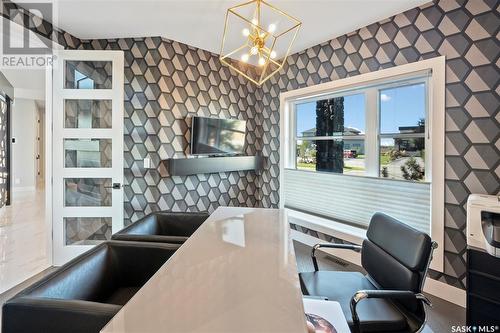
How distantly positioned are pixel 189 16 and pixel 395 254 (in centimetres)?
290

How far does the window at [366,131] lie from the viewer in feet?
9.16

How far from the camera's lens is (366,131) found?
3225 millimetres

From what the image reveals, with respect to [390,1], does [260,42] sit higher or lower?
lower

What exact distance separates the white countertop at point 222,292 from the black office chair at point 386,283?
24.3 inches

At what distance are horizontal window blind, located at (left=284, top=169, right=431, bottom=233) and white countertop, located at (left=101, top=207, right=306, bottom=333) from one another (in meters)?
2.04

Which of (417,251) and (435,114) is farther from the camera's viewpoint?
(435,114)

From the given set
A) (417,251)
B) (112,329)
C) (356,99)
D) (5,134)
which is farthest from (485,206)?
(5,134)

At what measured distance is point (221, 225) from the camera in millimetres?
1604

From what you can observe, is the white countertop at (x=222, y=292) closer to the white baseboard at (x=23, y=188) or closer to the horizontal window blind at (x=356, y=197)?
the horizontal window blind at (x=356, y=197)

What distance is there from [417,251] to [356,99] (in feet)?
7.46

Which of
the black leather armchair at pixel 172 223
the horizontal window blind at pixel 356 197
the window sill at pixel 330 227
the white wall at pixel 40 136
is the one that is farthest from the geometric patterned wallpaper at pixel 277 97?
the white wall at pixel 40 136

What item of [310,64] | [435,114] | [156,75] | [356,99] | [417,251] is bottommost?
[417,251]

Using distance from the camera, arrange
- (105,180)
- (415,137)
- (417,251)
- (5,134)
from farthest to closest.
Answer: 1. (5,134)
2. (105,180)
3. (415,137)
4. (417,251)

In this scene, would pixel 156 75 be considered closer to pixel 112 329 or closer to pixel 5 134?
pixel 112 329
